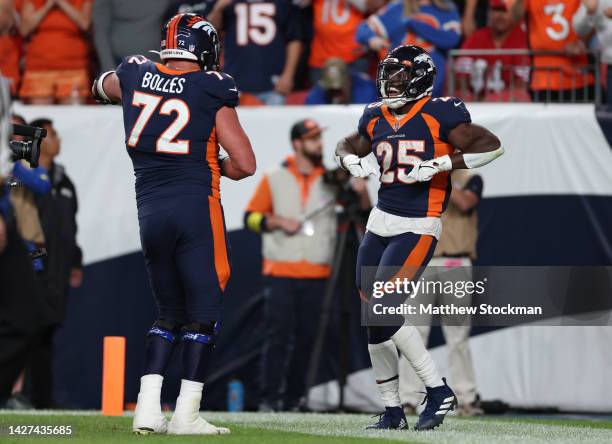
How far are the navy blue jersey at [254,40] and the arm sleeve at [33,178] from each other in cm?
218

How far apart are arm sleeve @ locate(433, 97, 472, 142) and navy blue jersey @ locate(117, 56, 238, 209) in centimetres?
133

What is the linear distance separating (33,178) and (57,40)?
2171 millimetres

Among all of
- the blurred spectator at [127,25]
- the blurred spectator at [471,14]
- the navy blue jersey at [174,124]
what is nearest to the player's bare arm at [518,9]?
the blurred spectator at [471,14]

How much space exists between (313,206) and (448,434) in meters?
3.85

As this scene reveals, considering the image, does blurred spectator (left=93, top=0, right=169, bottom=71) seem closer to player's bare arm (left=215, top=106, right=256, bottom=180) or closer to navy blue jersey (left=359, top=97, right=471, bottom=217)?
navy blue jersey (left=359, top=97, right=471, bottom=217)

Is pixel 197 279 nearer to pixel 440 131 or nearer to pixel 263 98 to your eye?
pixel 440 131

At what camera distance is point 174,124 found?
613 cm

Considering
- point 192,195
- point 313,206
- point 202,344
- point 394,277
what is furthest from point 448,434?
point 313,206

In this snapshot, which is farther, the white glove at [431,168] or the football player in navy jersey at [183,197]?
the white glove at [431,168]

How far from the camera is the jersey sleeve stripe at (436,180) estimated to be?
6.96 meters

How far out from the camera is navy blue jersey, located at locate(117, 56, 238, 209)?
613 centimetres

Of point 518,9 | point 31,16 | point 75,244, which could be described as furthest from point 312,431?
point 31,16

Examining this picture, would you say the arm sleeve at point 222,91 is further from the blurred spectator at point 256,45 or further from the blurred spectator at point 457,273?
the blurred spectator at point 256,45

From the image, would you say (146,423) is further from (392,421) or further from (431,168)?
→ (431,168)
